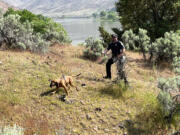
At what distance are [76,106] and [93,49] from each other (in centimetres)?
785

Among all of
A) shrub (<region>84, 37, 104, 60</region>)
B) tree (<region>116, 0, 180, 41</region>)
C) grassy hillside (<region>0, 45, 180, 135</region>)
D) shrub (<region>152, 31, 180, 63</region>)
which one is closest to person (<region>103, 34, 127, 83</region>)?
grassy hillside (<region>0, 45, 180, 135</region>)

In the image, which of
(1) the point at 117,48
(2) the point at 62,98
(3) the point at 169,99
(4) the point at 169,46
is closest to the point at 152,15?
(4) the point at 169,46

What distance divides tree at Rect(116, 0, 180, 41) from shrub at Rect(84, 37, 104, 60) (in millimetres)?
8416

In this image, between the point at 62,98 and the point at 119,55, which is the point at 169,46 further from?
the point at 62,98

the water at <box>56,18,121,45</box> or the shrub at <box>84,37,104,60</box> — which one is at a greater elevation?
the water at <box>56,18,121,45</box>

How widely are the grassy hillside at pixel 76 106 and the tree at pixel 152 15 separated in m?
12.9

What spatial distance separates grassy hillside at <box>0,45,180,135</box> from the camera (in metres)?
5.98

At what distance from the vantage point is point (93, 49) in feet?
46.4

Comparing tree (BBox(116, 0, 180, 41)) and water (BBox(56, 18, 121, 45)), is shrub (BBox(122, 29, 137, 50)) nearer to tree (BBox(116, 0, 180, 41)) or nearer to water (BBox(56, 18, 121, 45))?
water (BBox(56, 18, 121, 45))

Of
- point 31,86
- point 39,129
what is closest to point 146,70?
point 31,86

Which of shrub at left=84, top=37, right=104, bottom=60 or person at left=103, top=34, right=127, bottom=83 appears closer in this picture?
person at left=103, top=34, right=127, bottom=83

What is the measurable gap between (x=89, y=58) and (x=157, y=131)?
858 centimetres

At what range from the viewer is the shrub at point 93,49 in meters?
13.8

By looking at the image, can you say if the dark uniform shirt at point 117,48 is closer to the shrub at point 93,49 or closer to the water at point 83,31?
the shrub at point 93,49
